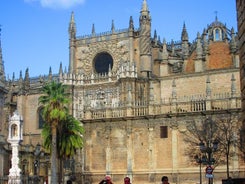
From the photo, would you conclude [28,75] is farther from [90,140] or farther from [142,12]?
[90,140]

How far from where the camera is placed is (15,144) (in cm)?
3744

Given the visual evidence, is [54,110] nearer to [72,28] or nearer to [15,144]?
[15,144]

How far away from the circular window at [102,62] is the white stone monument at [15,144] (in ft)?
67.1

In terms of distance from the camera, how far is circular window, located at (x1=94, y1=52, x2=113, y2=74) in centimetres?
5833

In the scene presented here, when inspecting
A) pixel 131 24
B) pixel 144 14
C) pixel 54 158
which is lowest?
pixel 54 158

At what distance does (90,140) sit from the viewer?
4584 centimetres

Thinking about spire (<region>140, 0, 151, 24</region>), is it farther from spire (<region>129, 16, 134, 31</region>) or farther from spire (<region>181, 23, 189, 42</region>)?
spire (<region>181, 23, 189, 42</region>)

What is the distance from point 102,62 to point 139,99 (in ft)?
31.1

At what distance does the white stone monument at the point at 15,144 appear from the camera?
3558 cm

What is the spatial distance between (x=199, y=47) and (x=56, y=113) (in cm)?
2145

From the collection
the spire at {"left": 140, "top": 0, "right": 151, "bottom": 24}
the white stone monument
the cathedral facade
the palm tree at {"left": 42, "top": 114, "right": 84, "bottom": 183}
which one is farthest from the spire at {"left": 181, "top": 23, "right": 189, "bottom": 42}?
the white stone monument

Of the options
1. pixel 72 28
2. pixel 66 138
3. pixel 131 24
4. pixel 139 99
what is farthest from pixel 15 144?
pixel 72 28

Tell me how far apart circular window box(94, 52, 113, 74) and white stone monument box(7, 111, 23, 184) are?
20.5m

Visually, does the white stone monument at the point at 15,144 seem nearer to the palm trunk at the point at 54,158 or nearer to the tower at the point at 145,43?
the palm trunk at the point at 54,158
